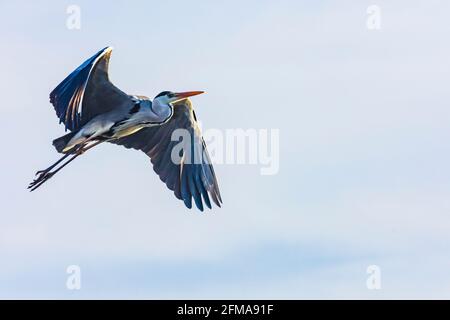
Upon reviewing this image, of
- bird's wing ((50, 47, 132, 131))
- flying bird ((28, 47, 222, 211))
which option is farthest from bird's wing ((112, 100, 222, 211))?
bird's wing ((50, 47, 132, 131))

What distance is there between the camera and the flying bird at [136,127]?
867 inches

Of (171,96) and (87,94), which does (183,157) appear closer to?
(171,96)

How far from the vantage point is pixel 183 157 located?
24188 millimetres

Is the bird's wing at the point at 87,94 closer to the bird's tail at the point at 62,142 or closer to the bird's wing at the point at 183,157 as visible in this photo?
the bird's tail at the point at 62,142

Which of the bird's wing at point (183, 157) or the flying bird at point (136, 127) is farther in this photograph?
the bird's wing at point (183, 157)

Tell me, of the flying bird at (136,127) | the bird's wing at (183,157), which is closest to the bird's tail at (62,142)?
the flying bird at (136,127)

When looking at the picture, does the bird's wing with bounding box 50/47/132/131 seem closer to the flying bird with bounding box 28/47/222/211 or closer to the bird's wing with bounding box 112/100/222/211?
the flying bird with bounding box 28/47/222/211

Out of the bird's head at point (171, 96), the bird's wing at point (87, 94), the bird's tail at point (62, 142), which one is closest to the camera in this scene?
the bird's wing at point (87, 94)

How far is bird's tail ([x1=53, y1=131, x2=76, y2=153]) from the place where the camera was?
22828 mm

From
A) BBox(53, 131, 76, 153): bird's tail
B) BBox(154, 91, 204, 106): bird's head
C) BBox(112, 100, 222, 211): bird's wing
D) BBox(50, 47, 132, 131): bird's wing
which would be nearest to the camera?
BBox(50, 47, 132, 131): bird's wing

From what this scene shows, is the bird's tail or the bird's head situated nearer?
the bird's tail

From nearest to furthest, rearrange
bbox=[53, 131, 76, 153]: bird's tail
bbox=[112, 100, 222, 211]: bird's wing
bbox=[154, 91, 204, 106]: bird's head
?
bbox=[53, 131, 76, 153]: bird's tail → bbox=[154, 91, 204, 106]: bird's head → bbox=[112, 100, 222, 211]: bird's wing
